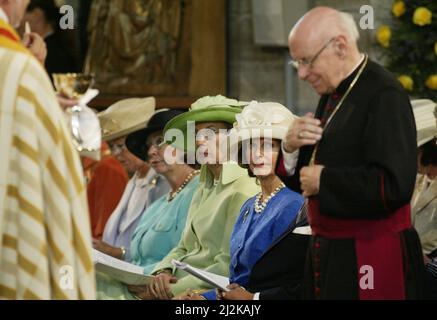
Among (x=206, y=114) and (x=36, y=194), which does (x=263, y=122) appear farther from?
(x=36, y=194)

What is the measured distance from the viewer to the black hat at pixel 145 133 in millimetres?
7598

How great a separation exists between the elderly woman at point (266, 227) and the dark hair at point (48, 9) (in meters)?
3.00

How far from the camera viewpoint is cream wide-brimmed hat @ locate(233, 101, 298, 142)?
16.4ft

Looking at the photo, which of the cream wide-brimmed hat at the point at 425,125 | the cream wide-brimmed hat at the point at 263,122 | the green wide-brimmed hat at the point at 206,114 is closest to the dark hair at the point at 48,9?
the green wide-brimmed hat at the point at 206,114

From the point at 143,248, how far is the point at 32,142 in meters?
3.37

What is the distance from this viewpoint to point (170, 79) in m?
11.1

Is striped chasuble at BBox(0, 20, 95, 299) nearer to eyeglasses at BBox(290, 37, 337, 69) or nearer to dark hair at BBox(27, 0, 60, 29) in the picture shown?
eyeglasses at BBox(290, 37, 337, 69)

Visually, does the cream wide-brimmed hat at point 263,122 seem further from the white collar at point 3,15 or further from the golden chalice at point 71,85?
the white collar at point 3,15

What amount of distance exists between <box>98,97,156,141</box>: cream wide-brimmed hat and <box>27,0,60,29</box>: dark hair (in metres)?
0.80

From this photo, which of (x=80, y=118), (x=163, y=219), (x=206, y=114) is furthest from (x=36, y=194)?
(x=163, y=219)

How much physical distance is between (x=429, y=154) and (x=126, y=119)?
301 cm

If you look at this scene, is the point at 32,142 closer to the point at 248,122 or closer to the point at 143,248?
the point at 248,122

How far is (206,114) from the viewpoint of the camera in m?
6.06
